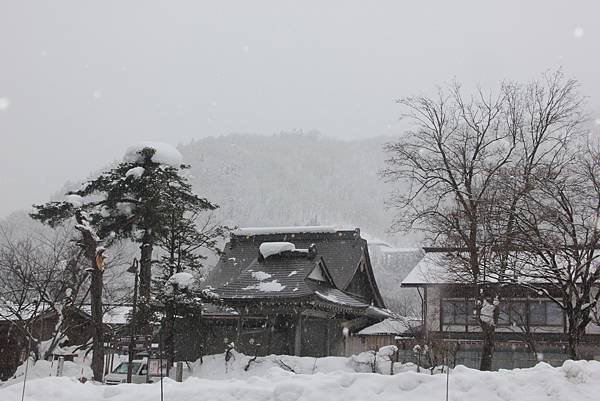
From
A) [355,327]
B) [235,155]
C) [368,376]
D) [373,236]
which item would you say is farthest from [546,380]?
[235,155]

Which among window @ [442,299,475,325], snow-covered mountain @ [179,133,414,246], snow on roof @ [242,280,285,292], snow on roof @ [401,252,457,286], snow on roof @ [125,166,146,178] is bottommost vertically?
window @ [442,299,475,325]

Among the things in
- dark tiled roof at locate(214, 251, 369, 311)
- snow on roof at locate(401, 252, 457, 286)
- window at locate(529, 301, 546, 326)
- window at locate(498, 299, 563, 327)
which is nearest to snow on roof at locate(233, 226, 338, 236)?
snow on roof at locate(401, 252, 457, 286)

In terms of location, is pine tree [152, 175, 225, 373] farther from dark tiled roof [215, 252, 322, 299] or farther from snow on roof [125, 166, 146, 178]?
snow on roof [125, 166, 146, 178]

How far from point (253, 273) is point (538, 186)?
38.8ft

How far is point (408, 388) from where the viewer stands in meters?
10.1

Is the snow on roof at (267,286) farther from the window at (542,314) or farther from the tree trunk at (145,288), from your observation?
the window at (542,314)

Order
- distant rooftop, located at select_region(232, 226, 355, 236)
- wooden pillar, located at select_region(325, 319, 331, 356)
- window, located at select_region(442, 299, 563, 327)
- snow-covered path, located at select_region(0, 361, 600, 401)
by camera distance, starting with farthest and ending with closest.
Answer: distant rooftop, located at select_region(232, 226, 355, 236)
window, located at select_region(442, 299, 563, 327)
wooden pillar, located at select_region(325, 319, 331, 356)
snow-covered path, located at select_region(0, 361, 600, 401)

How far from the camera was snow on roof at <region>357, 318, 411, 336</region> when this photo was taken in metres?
31.0

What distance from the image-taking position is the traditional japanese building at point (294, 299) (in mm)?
23906

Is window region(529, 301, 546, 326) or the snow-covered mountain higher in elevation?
the snow-covered mountain

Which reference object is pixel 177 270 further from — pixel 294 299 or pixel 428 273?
pixel 428 273

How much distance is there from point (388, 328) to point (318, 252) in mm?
5209

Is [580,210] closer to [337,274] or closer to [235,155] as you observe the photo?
[337,274]

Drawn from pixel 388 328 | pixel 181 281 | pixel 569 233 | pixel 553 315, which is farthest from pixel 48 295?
pixel 569 233
